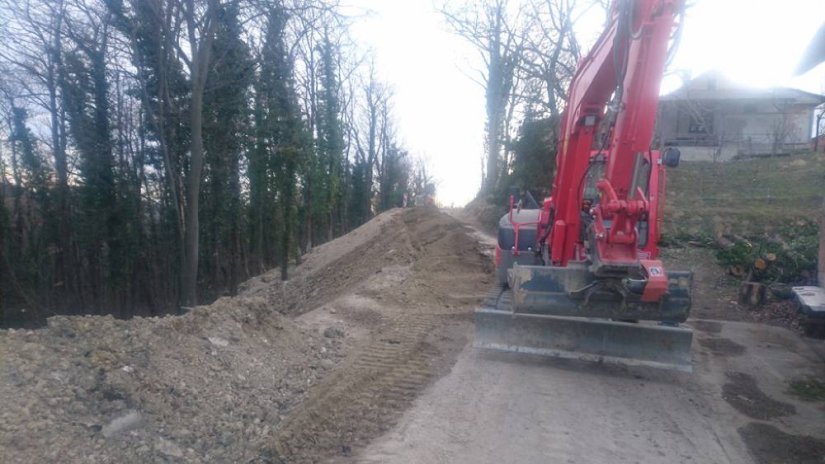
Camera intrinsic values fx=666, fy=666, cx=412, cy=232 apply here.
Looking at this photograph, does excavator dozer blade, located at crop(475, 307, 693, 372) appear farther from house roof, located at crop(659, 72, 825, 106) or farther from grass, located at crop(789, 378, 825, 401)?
house roof, located at crop(659, 72, 825, 106)

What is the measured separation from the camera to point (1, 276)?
87.8 ft

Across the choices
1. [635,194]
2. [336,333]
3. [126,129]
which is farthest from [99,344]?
[126,129]

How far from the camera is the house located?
32.8m

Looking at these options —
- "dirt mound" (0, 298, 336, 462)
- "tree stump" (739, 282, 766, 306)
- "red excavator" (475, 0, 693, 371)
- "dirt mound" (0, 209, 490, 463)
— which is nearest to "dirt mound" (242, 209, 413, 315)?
Answer: "dirt mound" (0, 209, 490, 463)

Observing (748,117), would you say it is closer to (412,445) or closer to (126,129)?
(126,129)

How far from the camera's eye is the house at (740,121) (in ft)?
107

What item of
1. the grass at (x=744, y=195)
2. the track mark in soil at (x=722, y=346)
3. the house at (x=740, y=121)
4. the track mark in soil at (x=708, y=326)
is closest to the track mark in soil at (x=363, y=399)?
the track mark in soil at (x=722, y=346)

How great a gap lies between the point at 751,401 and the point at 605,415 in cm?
197

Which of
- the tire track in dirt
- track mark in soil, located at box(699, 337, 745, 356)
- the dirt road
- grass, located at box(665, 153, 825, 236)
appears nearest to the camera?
the dirt road

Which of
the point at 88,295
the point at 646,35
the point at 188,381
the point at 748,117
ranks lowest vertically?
the point at 88,295

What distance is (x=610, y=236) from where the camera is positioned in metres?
6.91

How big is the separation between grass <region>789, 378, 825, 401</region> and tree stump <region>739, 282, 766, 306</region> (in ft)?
16.0

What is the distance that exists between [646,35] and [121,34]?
1720cm

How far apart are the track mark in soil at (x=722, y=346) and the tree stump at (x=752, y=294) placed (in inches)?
123
